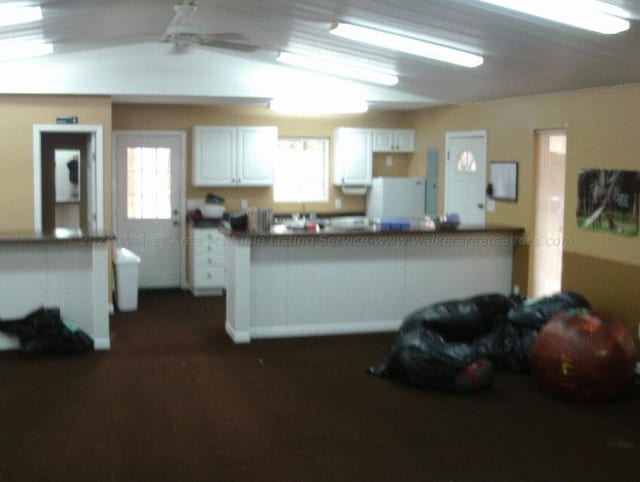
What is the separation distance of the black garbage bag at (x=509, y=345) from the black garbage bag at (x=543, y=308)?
6 cm

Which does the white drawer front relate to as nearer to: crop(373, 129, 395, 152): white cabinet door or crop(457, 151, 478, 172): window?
crop(373, 129, 395, 152): white cabinet door

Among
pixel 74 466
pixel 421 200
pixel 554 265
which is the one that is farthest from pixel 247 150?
pixel 74 466

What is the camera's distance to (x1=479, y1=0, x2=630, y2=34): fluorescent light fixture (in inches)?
188

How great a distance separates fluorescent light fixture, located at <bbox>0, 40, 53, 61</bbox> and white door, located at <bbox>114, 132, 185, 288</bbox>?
212cm

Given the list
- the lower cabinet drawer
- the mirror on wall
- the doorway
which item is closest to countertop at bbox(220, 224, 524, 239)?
the doorway

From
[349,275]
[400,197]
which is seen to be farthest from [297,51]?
[400,197]

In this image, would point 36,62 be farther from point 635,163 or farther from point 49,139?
point 635,163

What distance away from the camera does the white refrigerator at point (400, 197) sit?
10.5 m

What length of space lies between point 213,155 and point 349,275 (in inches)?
127

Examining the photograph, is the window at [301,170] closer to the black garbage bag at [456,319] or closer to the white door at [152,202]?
the white door at [152,202]

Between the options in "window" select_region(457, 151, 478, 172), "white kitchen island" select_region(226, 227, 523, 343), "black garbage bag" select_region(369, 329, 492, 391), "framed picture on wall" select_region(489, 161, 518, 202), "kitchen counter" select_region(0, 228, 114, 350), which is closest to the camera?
"black garbage bag" select_region(369, 329, 492, 391)

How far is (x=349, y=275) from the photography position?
25.3 ft

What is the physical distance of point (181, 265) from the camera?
34.1ft

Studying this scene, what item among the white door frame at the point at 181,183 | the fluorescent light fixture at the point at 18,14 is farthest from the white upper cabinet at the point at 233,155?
the fluorescent light fixture at the point at 18,14
